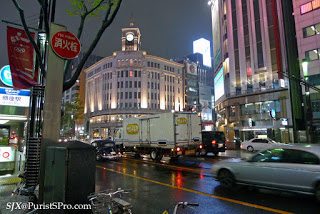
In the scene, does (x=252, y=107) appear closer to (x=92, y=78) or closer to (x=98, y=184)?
(x=98, y=184)

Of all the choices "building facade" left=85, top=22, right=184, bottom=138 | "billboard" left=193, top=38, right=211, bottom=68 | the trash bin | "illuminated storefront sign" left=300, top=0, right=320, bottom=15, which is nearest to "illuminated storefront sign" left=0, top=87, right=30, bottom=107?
the trash bin

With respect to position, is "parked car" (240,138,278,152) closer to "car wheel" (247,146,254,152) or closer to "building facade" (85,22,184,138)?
"car wheel" (247,146,254,152)

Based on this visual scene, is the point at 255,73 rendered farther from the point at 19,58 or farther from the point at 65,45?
the point at 19,58

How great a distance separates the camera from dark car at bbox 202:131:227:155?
1936cm

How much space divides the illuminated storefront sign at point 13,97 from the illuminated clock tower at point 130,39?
77.3m

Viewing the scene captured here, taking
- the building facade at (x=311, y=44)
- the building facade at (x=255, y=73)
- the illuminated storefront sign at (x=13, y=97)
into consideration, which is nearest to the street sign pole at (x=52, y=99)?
the illuminated storefront sign at (x=13, y=97)

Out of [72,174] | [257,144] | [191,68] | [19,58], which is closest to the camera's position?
[72,174]

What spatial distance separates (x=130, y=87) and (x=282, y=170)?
238 ft

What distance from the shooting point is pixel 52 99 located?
18.8 feet

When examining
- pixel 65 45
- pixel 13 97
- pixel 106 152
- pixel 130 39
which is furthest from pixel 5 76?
pixel 130 39

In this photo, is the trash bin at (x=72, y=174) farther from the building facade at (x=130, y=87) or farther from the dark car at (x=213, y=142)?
the building facade at (x=130, y=87)

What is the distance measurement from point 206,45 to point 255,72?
70842 millimetres

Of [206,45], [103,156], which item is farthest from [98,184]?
[206,45]

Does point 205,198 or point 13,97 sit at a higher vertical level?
point 13,97
